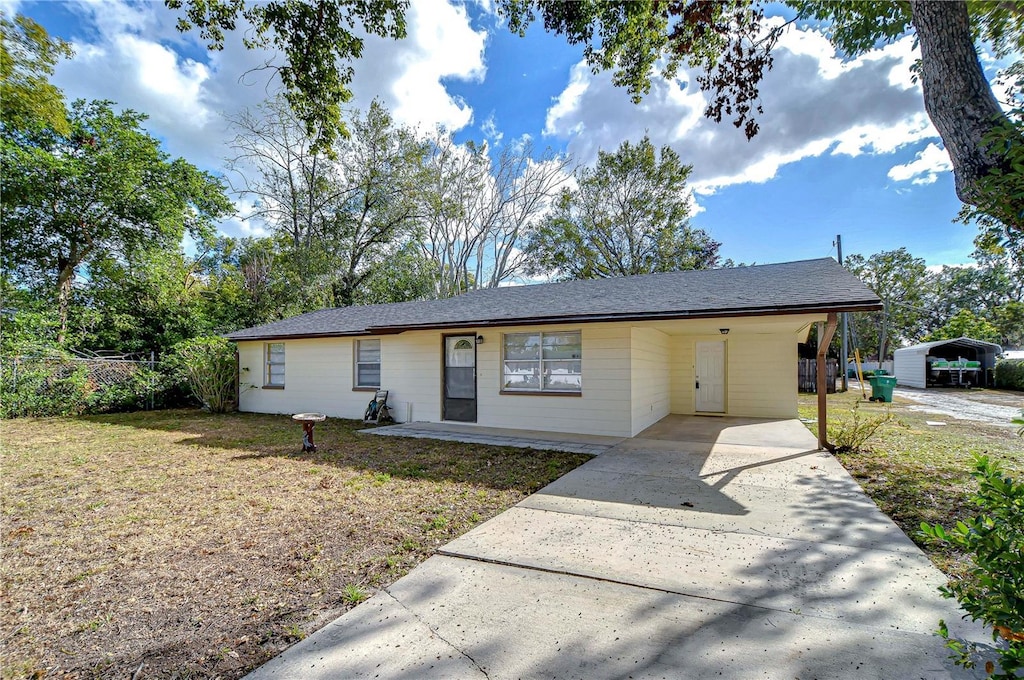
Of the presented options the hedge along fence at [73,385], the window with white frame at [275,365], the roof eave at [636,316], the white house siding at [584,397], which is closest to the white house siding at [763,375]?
the white house siding at [584,397]

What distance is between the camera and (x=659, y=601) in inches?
110

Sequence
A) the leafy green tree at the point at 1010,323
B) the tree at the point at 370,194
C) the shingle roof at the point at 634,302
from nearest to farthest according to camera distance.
Result: the shingle roof at the point at 634,302 < the tree at the point at 370,194 < the leafy green tree at the point at 1010,323

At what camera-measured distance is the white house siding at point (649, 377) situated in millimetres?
8695

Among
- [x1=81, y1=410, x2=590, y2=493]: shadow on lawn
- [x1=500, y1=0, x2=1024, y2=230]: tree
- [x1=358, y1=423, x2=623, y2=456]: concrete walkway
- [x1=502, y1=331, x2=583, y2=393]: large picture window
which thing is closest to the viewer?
[x1=500, y1=0, x2=1024, y2=230]: tree

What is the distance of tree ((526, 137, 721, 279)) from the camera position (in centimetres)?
2369

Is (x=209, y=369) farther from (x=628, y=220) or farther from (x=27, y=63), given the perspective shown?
(x=628, y=220)

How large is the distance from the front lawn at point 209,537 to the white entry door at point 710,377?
21.4ft

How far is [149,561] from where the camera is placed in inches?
136

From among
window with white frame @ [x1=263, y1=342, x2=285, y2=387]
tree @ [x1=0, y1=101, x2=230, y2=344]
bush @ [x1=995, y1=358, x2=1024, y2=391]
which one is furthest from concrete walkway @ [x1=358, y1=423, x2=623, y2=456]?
bush @ [x1=995, y1=358, x2=1024, y2=391]

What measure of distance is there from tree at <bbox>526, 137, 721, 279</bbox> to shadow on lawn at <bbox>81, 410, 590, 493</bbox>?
60.3 ft

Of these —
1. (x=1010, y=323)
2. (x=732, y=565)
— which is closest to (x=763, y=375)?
(x=732, y=565)

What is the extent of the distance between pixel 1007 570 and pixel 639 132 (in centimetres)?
2475

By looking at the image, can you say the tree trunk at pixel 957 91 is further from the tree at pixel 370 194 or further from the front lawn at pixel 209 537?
the tree at pixel 370 194

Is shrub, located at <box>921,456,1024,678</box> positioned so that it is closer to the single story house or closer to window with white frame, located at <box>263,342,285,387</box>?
the single story house
